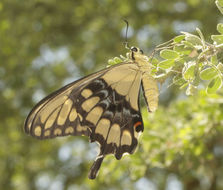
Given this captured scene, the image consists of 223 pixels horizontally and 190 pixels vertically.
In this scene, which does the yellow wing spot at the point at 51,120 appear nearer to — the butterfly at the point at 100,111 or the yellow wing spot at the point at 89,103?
the butterfly at the point at 100,111

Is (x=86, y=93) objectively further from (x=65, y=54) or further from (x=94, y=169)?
(x=65, y=54)

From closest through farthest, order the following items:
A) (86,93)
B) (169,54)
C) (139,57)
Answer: (169,54)
(139,57)
(86,93)

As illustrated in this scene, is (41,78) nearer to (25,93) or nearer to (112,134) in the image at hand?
(25,93)

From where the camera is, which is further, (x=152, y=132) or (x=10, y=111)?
(x=10, y=111)

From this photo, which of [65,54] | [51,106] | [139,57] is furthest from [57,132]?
[65,54]

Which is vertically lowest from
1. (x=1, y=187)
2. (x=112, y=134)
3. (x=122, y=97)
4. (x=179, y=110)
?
(x=1, y=187)

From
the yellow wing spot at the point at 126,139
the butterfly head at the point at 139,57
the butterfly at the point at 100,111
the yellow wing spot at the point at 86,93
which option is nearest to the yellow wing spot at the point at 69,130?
the butterfly at the point at 100,111

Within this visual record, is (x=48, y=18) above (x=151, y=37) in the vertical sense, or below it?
above

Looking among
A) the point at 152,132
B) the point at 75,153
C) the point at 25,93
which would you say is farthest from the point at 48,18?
the point at 152,132
